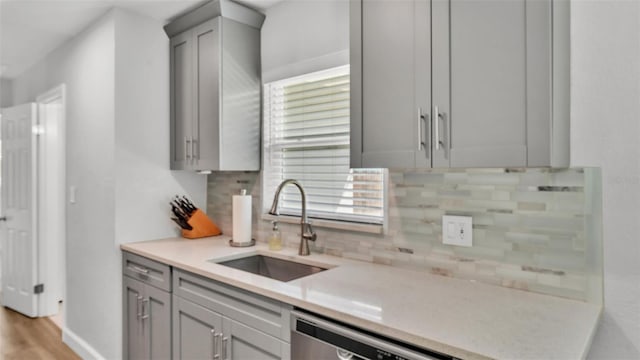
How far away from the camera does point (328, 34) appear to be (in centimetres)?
223

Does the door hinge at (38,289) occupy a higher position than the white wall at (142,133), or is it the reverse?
the white wall at (142,133)

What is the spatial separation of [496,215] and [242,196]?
4.89ft

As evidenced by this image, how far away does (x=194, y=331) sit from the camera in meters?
2.01

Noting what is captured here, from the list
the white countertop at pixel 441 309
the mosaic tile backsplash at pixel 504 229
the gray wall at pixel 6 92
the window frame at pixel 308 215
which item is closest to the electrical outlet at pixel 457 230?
the mosaic tile backsplash at pixel 504 229

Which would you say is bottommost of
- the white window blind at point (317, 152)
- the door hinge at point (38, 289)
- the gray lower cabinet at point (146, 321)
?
the door hinge at point (38, 289)

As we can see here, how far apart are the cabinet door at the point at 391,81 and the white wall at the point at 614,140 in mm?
540

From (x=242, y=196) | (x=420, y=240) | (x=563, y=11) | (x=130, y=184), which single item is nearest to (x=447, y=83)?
(x=563, y=11)

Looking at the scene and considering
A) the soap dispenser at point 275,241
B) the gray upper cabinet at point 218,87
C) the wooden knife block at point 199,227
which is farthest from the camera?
the wooden knife block at point 199,227

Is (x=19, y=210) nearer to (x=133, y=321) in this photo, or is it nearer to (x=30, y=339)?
(x=30, y=339)

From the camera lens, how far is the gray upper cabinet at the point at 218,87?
2.47 m

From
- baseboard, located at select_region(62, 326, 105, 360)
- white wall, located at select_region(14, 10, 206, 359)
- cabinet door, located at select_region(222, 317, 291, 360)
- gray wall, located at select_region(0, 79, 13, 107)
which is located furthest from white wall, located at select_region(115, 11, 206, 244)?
gray wall, located at select_region(0, 79, 13, 107)

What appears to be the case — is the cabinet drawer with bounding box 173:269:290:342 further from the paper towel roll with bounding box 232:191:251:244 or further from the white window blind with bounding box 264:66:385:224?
the white window blind with bounding box 264:66:385:224

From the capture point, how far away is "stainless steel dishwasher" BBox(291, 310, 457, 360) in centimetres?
118

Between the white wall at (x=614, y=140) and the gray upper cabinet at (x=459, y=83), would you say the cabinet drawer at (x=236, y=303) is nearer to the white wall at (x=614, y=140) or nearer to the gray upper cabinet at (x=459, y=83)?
the gray upper cabinet at (x=459, y=83)
